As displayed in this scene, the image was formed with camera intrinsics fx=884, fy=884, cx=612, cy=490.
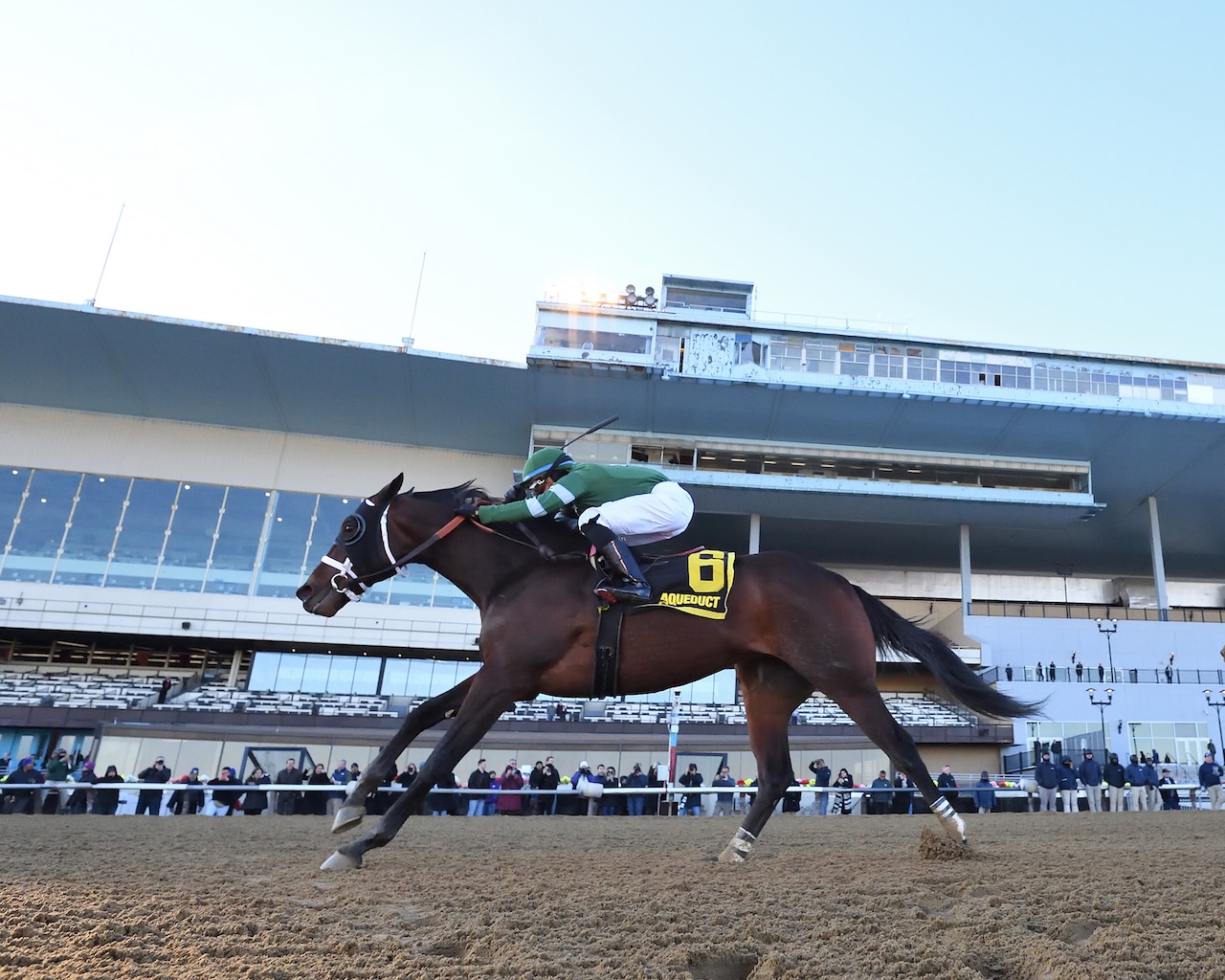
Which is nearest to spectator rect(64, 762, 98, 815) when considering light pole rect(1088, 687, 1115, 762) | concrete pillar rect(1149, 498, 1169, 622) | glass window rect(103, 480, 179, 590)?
glass window rect(103, 480, 179, 590)

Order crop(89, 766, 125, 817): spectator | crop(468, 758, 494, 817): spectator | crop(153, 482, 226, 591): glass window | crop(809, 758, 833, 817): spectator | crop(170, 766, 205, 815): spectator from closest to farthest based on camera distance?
crop(89, 766, 125, 817): spectator, crop(170, 766, 205, 815): spectator, crop(468, 758, 494, 817): spectator, crop(809, 758, 833, 817): spectator, crop(153, 482, 226, 591): glass window

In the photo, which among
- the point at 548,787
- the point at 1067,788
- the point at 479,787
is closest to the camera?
the point at 548,787

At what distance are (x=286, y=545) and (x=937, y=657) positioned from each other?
36920mm

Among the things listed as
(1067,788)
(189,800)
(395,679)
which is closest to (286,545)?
(395,679)

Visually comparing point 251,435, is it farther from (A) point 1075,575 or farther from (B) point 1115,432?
(A) point 1075,575

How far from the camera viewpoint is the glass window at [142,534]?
3744 centimetres

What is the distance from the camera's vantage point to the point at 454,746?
16.2 feet

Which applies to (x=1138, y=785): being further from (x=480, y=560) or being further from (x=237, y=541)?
(x=237, y=541)

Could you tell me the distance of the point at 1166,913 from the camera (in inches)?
130

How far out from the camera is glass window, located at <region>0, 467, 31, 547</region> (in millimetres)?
37562

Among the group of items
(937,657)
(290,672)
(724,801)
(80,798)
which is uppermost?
(290,672)

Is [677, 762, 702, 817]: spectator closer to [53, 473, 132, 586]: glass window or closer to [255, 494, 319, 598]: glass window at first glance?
[255, 494, 319, 598]: glass window

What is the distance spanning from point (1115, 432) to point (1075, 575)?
20046 millimetres

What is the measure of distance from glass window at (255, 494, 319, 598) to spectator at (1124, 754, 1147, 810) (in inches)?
1223
